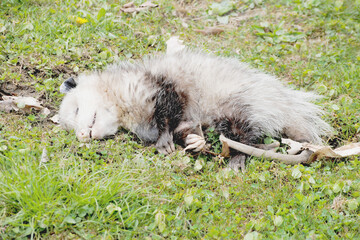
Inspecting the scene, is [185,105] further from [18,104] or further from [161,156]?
Answer: [18,104]

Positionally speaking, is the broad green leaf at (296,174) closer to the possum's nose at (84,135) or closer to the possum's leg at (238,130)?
the possum's leg at (238,130)

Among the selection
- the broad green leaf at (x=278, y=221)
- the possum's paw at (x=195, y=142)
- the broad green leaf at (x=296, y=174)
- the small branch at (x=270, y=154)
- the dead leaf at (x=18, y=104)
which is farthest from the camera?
the dead leaf at (x=18, y=104)

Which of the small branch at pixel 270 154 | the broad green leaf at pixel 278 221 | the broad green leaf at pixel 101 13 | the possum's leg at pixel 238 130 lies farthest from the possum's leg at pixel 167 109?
the broad green leaf at pixel 101 13

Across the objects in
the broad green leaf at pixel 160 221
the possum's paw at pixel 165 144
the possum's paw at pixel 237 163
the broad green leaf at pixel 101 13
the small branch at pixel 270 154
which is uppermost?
the broad green leaf at pixel 101 13

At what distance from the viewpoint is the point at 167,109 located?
Result: 3.42m

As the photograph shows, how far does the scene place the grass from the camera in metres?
2.35

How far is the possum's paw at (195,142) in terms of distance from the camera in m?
3.20

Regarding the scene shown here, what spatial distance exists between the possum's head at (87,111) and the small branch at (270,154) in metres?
0.92

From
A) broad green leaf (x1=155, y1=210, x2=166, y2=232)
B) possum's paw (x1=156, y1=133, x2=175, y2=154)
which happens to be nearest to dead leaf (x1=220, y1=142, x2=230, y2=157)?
possum's paw (x1=156, y1=133, x2=175, y2=154)

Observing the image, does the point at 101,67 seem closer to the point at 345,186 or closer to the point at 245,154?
the point at 245,154

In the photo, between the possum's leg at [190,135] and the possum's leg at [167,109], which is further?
the possum's leg at [167,109]

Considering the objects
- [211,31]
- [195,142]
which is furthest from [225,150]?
[211,31]

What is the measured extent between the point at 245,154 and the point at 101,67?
165 cm

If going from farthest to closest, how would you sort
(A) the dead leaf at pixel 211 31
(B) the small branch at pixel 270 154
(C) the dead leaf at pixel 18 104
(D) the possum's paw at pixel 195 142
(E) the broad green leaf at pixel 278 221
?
(A) the dead leaf at pixel 211 31 < (C) the dead leaf at pixel 18 104 < (D) the possum's paw at pixel 195 142 < (B) the small branch at pixel 270 154 < (E) the broad green leaf at pixel 278 221
